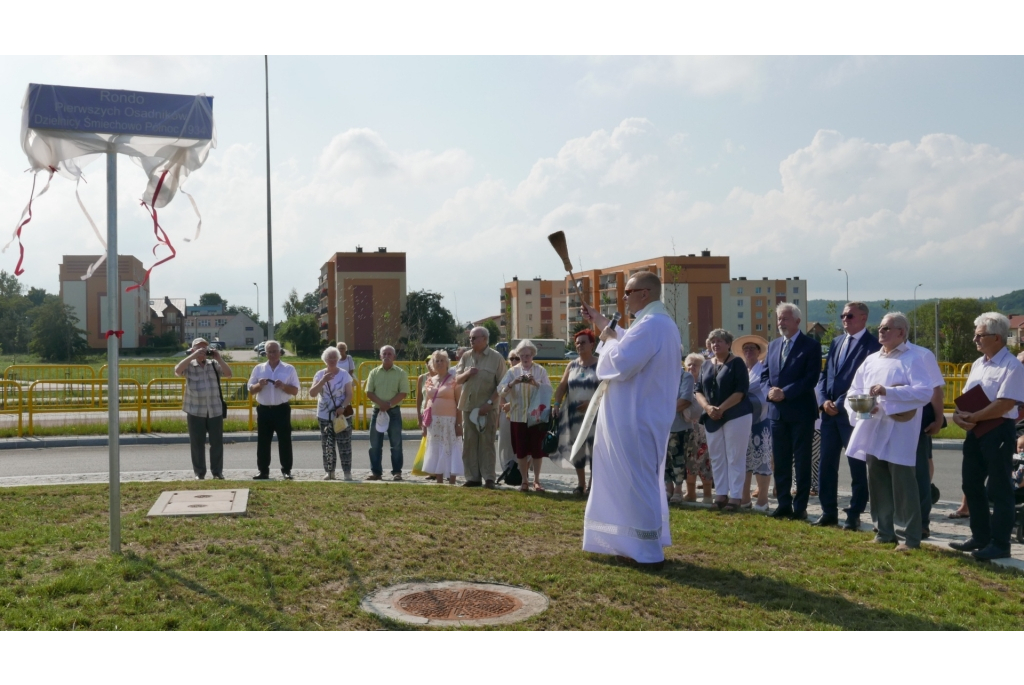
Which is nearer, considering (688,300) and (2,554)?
(2,554)

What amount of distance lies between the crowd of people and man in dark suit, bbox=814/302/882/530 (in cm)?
1

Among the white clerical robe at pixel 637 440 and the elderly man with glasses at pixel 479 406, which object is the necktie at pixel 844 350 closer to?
the white clerical robe at pixel 637 440

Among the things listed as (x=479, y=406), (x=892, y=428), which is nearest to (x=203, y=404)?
(x=479, y=406)

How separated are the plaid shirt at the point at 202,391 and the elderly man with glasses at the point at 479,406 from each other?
3069 mm

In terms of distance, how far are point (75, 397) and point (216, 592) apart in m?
15.4

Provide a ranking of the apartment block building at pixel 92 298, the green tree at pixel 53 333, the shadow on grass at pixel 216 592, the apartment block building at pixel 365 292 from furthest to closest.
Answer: the apartment block building at pixel 365 292 < the apartment block building at pixel 92 298 < the green tree at pixel 53 333 < the shadow on grass at pixel 216 592

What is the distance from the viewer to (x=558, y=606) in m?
5.25

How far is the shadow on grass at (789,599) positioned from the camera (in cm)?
508

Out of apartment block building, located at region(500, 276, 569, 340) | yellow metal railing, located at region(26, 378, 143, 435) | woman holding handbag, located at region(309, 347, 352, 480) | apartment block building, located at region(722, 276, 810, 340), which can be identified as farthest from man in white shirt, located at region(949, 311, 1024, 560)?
apartment block building, located at region(500, 276, 569, 340)

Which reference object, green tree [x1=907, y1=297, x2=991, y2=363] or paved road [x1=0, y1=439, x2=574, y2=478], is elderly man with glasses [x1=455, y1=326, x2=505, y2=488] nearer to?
paved road [x1=0, y1=439, x2=574, y2=478]

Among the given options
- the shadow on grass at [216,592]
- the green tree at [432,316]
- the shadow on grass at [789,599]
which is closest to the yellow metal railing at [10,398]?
the shadow on grass at [216,592]

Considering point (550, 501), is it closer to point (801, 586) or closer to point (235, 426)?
point (801, 586)

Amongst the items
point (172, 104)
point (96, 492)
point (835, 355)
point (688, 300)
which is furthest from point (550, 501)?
point (688, 300)

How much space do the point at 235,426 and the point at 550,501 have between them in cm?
1059
